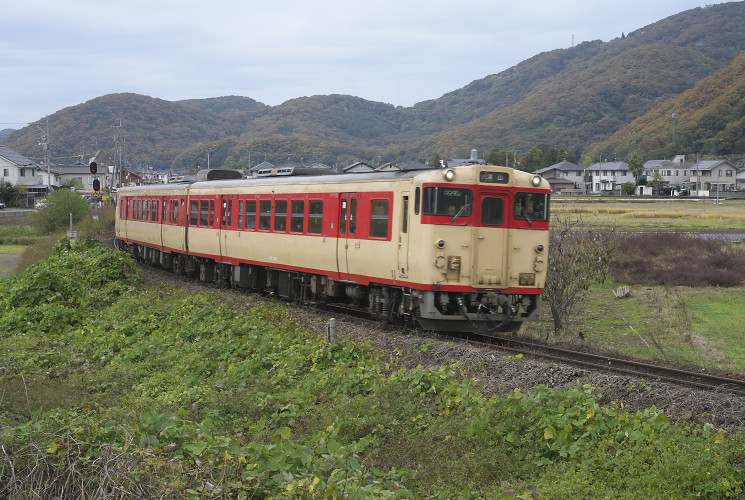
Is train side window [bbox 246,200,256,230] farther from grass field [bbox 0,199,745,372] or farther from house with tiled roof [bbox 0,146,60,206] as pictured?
house with tiled roof [bbox 0,146,60,206]

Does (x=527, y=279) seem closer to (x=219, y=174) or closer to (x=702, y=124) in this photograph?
(x=219, y=174)

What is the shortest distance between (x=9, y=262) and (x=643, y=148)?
110m

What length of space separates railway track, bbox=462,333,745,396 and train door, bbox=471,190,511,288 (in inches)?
43.0

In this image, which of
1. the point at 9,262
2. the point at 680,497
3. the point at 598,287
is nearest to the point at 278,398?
the point at 680,497

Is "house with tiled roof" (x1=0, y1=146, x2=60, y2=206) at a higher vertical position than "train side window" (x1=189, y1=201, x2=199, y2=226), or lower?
higher

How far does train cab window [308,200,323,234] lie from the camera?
1582cm

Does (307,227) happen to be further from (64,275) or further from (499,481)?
(499,481)

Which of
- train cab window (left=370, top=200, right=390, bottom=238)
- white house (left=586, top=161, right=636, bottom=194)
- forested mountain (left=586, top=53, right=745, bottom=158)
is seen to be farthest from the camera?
forested mountain (left=586, top=53, right=745, bottom=158)

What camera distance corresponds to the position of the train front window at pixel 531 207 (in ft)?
43.2

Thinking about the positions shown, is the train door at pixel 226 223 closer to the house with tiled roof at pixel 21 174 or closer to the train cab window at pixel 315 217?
the train cab window at pixel 315 217

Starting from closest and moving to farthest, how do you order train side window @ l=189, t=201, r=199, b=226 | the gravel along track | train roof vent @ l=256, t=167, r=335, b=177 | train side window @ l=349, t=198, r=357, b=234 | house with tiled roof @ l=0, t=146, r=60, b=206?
the gravel along track < train side window @ l=349, t=198, r=357, b=234 < train roof vent @ l=256, t=167, r=335, b=177 < train side window @ l=189, t=201, r=199, b=226 < house with tiled roof @ l=0, t=146, r=60, b=206

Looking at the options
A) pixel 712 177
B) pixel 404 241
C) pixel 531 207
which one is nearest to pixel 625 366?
pixel 531 207

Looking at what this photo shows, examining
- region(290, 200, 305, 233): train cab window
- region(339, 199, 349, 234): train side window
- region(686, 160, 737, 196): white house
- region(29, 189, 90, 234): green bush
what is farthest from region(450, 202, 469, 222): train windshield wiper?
region(686, 160, 737, 196): white house

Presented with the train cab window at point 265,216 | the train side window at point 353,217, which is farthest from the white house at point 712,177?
the train side window at point 353,217
